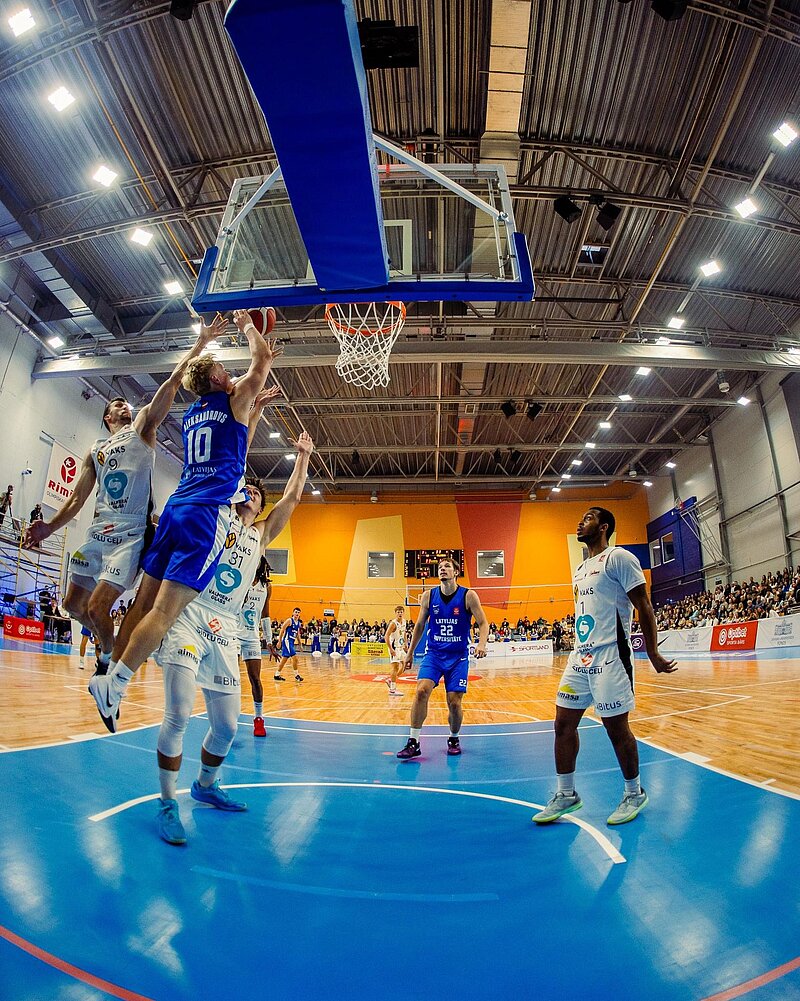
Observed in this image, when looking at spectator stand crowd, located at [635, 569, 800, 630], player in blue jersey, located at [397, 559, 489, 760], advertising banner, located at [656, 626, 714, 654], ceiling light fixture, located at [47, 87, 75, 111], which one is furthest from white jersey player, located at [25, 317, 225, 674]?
advertising banner, located at [656, 626, 714, 654]

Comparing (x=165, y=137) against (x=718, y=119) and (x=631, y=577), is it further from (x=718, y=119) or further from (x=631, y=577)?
(x=631, y=577)

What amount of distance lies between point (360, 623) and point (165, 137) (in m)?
22.3

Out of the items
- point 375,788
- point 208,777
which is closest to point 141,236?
point 208,777

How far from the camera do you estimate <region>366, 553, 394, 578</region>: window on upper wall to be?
29.8 meters

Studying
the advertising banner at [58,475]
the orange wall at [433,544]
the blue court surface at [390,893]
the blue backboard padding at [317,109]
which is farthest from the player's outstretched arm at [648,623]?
the orange wall at [433,544]

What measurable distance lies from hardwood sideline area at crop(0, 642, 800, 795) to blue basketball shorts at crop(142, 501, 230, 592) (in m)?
2.53

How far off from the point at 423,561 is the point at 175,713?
26893 millimetres

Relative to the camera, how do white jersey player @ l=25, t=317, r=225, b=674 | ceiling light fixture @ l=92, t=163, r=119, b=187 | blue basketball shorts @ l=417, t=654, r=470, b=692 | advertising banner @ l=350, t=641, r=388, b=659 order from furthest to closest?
1. advertising banner @ l=350, t=641, r=388, b=659
2. ceiling light fixture @ l=92, t=163, r=119, b=187
3. blue basketball shorts @ l=417, t=654, r=470, b=692
4. white jersey player @ l=25, t=317, r=225, b=674

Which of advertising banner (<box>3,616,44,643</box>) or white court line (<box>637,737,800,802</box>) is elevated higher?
advertising banner (<box>3,616,44,643</box>)

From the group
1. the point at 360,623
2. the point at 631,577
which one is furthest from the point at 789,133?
the point at 360,623

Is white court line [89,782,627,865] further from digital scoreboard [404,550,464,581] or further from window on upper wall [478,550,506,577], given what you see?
window on upper wall [478,550,506,577]

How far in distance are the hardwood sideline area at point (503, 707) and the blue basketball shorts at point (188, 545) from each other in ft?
8.30

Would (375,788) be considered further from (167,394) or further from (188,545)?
(167,394)

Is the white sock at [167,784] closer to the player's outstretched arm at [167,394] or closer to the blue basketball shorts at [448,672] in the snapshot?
the player's outstretched arm at [167,394]
